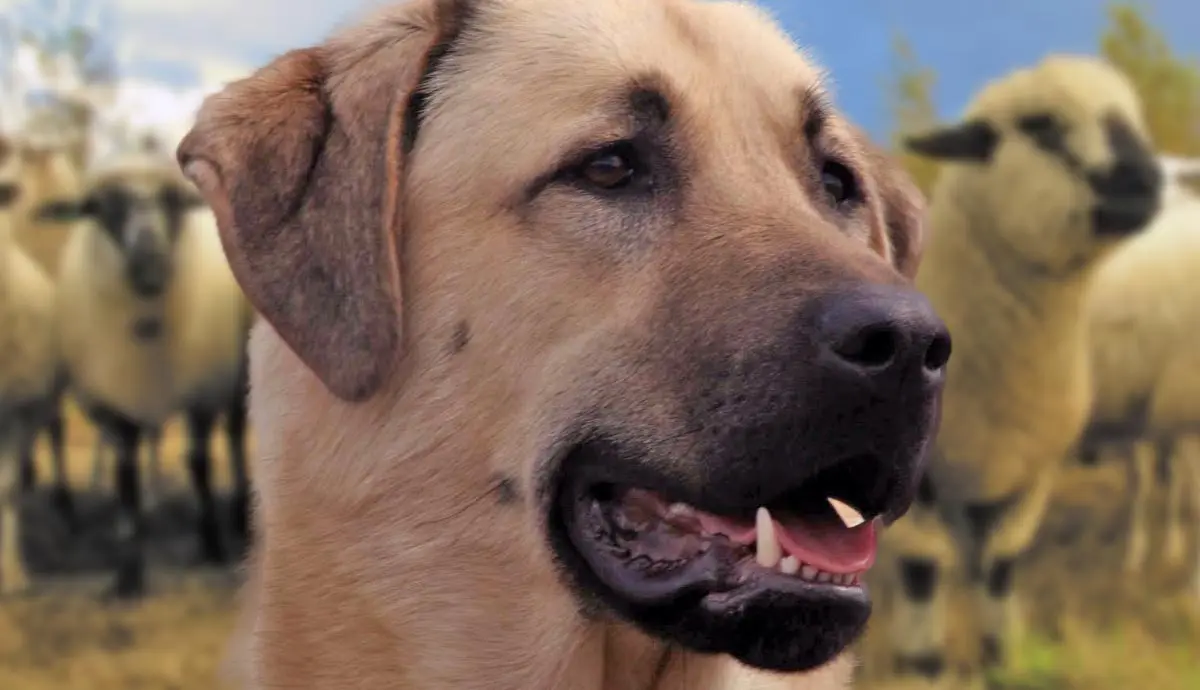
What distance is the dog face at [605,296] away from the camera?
1617mm

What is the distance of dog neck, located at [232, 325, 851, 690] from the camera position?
1940 millimetres

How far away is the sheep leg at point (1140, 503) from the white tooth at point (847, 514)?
127 inches

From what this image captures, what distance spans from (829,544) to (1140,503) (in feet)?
11.1

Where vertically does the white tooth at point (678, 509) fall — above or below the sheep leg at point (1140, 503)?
above

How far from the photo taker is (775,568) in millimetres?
1695

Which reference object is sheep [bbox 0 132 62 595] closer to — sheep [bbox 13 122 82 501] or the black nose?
sheep [bbox 13 122 82 501]

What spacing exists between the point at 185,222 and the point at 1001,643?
390 centimetres

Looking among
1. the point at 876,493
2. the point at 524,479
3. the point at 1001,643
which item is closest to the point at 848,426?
the point at 876,493

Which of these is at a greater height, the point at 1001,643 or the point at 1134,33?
the point at 1134,33

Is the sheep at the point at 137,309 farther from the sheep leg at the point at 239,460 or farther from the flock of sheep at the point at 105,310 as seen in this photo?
the sheep leg at the point at 239,460

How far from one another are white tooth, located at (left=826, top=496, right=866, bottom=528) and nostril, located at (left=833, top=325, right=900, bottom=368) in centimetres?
33

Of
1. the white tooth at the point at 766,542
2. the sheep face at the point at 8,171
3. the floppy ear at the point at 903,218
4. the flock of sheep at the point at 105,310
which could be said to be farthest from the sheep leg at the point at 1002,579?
the sheep face at the point at 8,171

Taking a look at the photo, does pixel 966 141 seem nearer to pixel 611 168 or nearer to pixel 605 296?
pixel 611 168

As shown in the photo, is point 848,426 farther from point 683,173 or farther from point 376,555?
point 376,555
